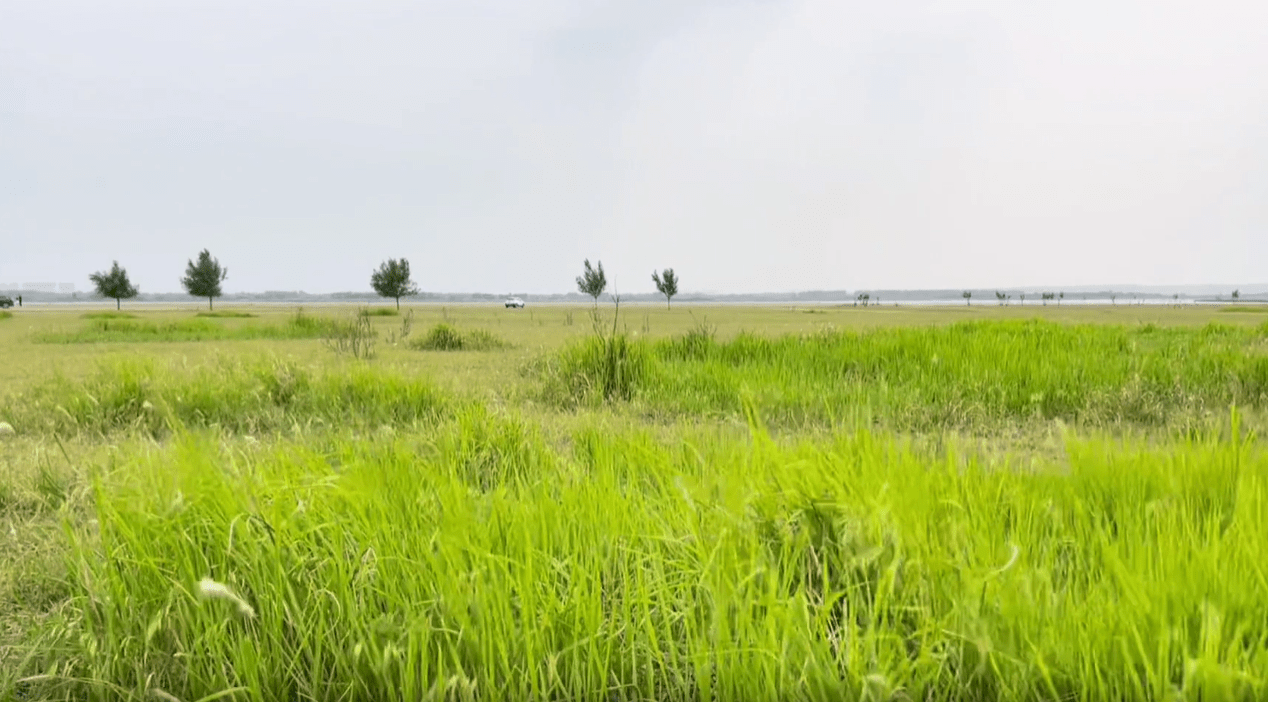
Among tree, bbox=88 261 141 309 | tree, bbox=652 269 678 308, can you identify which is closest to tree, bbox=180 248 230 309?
tree, bbox=88 261 141 309

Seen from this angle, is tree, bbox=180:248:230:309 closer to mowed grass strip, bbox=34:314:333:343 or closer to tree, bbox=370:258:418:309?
tree, bbox=370:258:418:309

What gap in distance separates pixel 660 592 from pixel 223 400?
489 centimetres

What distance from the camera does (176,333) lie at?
18.0m

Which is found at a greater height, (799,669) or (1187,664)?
(1187,664)

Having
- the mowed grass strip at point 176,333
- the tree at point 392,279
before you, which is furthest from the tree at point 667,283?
the mowed grass strip at point 176,333

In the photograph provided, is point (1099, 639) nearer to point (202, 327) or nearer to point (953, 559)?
point (953, 559)

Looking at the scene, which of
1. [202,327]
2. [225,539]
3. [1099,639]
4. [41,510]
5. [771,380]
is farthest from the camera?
[202,327]

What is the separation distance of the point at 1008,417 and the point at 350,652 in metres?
4.74

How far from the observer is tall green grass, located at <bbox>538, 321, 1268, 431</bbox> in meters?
4.94

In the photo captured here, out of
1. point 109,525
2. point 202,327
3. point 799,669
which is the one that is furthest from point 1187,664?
point 202,327

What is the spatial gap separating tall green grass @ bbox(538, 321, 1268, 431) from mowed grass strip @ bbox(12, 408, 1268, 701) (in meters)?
2.22

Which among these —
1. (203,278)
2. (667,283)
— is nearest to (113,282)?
(203,278)

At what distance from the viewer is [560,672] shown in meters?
1.47

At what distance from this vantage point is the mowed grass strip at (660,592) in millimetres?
1358
